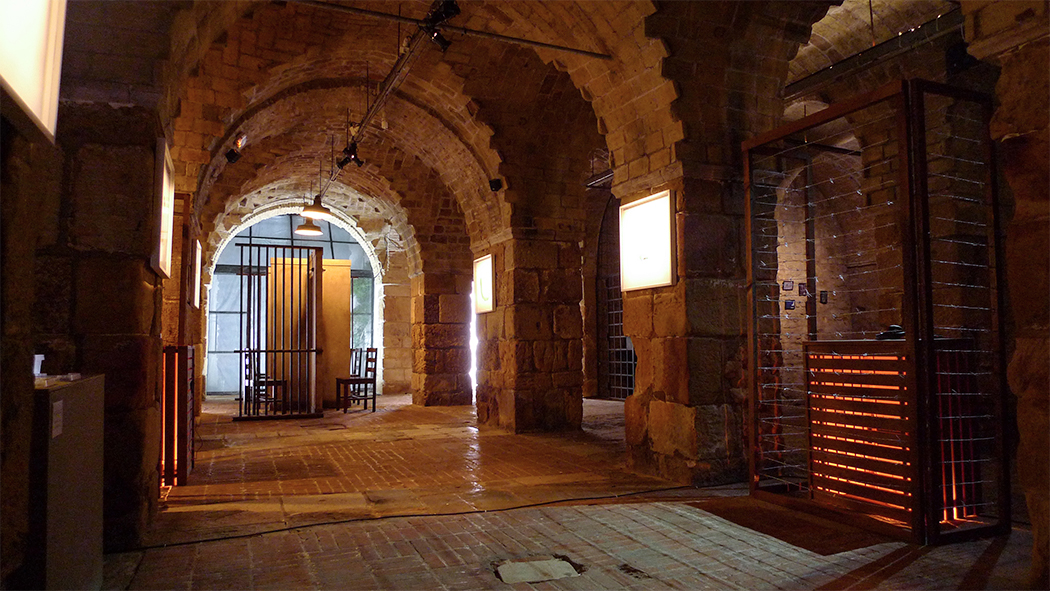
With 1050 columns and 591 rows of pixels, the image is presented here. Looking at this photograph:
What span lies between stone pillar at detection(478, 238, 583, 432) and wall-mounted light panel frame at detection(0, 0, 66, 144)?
18.7 feet

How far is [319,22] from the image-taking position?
22.4 ft

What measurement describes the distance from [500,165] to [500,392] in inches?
105

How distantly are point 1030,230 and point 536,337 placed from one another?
18.0 feet

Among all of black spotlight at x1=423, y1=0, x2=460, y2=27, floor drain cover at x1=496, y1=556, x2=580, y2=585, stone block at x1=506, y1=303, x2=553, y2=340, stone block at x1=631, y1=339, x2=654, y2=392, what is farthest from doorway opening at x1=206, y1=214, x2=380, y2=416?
floor drain cover at x1=496, y1=556, x2=580, y2=585

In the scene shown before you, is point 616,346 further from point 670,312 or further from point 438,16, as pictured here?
point 438,16

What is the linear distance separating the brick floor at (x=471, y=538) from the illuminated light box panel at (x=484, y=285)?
2685 mm

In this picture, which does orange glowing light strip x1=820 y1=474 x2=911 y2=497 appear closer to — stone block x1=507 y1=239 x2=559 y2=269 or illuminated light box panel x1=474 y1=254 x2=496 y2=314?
stone block x1=507 y1=239 x2=559 y2=269

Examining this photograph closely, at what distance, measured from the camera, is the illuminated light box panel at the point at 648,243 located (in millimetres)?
4848

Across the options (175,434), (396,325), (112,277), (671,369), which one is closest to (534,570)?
(671,369)

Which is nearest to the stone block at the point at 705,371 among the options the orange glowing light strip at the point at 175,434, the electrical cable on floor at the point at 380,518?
the electrical cable on floor at the point at 380,518

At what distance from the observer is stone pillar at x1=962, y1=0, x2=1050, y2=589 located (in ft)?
8.13

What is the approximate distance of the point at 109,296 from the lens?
3143mm

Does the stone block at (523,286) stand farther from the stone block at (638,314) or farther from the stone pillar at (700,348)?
the stone pillar at (700,348)

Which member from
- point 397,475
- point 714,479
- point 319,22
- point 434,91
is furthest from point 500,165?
point 714,479
